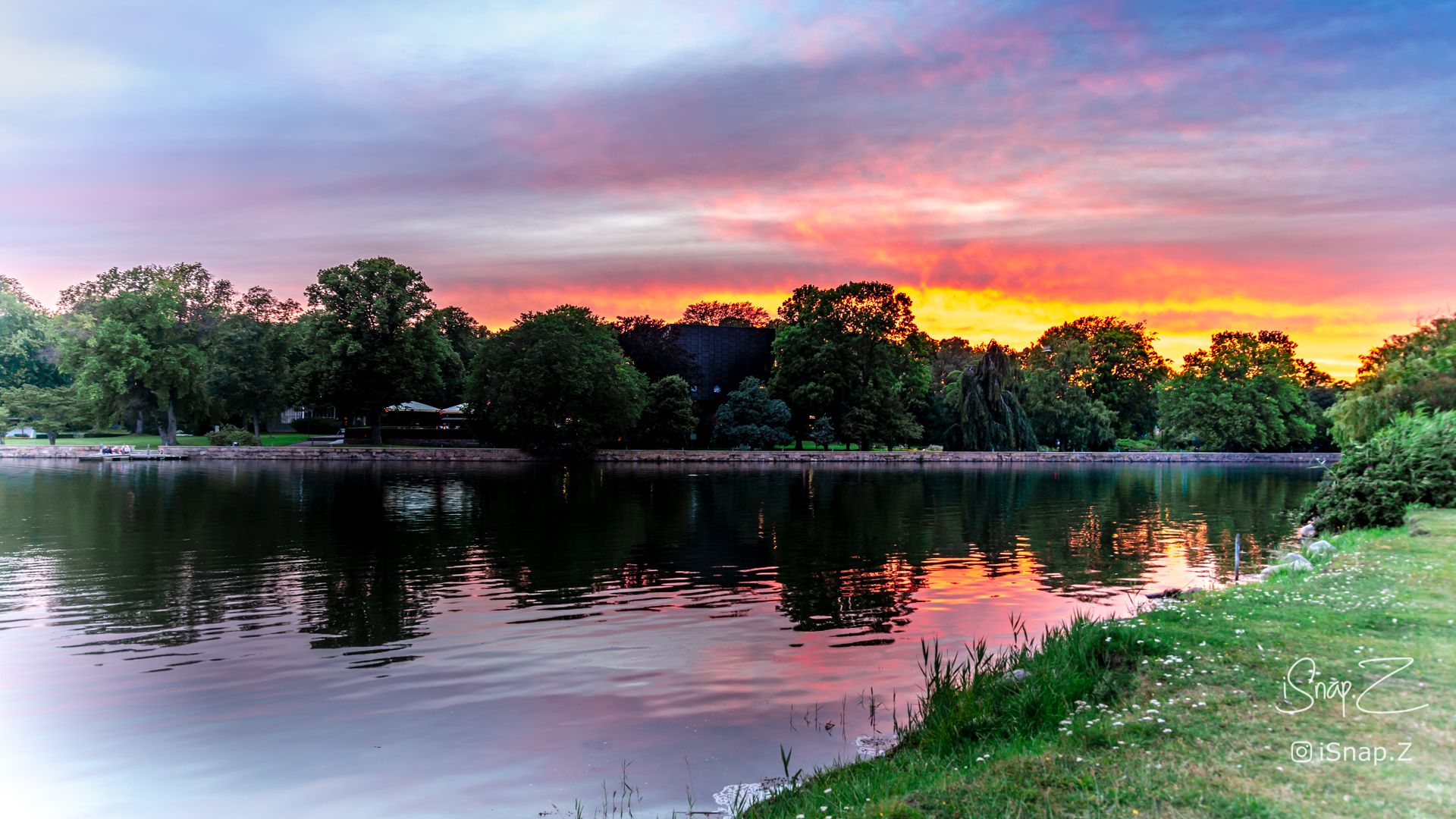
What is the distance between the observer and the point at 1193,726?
20.8ft

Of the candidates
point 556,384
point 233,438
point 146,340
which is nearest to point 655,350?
point 556,384

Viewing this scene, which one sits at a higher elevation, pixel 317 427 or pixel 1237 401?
pixel 1237 401

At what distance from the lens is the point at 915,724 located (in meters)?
8.32

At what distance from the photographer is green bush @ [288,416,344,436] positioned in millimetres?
80625

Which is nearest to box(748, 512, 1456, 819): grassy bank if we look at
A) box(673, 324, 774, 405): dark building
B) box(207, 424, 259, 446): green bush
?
box(207, 424, 259, 446): green bush

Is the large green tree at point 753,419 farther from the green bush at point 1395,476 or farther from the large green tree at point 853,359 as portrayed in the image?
the green bush at point 1395,476

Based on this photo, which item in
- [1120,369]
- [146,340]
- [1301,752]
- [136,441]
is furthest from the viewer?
[1120,369]

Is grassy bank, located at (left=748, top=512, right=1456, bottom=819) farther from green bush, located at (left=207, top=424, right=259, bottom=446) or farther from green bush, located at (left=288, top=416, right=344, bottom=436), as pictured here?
green bush, located at (left=288, top=416, right=344, bottom=436)

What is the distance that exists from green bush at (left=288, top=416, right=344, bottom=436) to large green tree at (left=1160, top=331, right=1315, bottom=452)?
281ft

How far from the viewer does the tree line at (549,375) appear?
63.4m

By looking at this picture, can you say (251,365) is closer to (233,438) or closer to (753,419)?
(233,438)

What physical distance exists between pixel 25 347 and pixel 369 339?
33.2m

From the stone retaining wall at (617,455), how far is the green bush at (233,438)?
1205mm

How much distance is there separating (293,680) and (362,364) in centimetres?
5724
